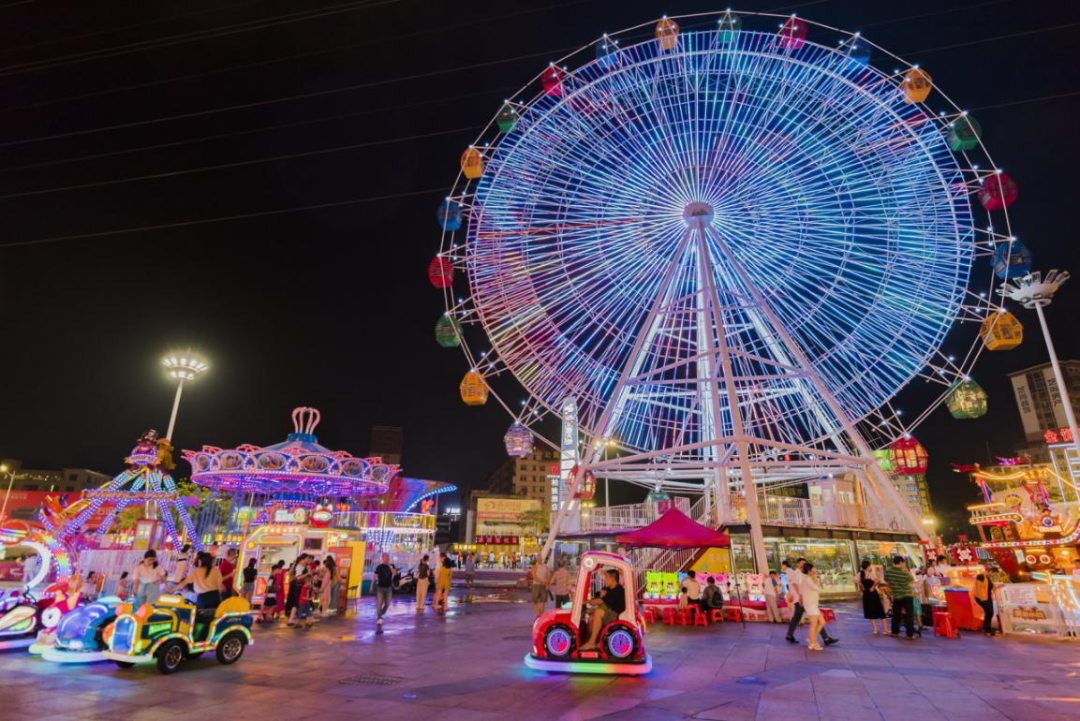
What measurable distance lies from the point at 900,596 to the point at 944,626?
4.54 ft

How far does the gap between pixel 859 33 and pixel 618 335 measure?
1305 centimetres

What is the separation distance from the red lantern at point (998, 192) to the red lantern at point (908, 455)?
9226 millimetres

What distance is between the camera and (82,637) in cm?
929

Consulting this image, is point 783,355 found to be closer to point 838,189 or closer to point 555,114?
point 838,189

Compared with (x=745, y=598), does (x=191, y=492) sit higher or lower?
higher

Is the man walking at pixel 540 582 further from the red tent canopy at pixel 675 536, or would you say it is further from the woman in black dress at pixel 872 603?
the woman in black dress at pixel 872 603

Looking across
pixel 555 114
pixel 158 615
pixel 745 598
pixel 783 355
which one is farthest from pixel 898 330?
pixel 158 615

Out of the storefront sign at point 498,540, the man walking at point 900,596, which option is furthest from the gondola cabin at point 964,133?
the storefront sign at point 498,540

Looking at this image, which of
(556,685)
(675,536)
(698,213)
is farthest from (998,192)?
(556,685)

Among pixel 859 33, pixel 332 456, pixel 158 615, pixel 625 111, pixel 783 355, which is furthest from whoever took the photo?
pixel 332 456

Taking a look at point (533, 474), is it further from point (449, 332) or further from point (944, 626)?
point (944, 626)

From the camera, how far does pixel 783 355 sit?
998 inches

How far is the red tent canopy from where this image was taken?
679 inches

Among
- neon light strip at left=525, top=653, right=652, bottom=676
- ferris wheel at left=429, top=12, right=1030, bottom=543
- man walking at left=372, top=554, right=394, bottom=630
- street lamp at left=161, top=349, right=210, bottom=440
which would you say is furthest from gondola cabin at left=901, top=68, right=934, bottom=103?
street lamp at left=161, top=349, right=210, bottom=440
